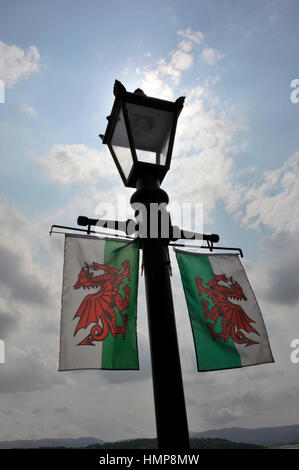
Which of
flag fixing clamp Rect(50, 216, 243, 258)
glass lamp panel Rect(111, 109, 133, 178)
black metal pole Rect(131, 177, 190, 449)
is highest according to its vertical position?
glass lamp panel Rect(111, 109, 133, 178)

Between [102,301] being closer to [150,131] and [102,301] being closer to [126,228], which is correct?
[126,228]

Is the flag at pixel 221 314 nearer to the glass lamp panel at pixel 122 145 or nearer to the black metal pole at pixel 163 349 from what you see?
the black metal pole at pixel 163 349

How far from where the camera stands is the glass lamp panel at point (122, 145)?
169 inches

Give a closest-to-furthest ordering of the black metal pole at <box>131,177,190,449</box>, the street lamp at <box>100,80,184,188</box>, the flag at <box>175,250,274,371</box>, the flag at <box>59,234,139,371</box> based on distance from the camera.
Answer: the black metal pole at <box>131,177,190,449</box> → the flag at <box>59,234,139,371</box> → the flag at <box>175,250,274,371</box> → the street lamp at <box>100,80,184,188</box>

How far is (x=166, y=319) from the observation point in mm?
3207

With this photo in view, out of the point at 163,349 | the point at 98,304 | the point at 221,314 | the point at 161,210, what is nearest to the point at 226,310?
the point at 221,314

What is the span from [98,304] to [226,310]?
5.96ft


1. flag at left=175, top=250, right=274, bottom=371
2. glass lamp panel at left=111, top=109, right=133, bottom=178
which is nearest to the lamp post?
glass lamp panel at left=111, top=109, right=133, bottom=178

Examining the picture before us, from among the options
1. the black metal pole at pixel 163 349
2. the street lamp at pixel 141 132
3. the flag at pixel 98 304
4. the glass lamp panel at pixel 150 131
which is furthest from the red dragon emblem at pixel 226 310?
the glass lamp panel at pixel 150 131

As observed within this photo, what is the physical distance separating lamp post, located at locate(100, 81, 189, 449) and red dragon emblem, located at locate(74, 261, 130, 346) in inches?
20.2

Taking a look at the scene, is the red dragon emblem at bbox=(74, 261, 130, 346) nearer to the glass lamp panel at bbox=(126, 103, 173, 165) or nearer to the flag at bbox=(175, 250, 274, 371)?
the flag at bbox=(175, 250, 274, 371)

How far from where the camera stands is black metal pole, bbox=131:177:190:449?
2.70 m
